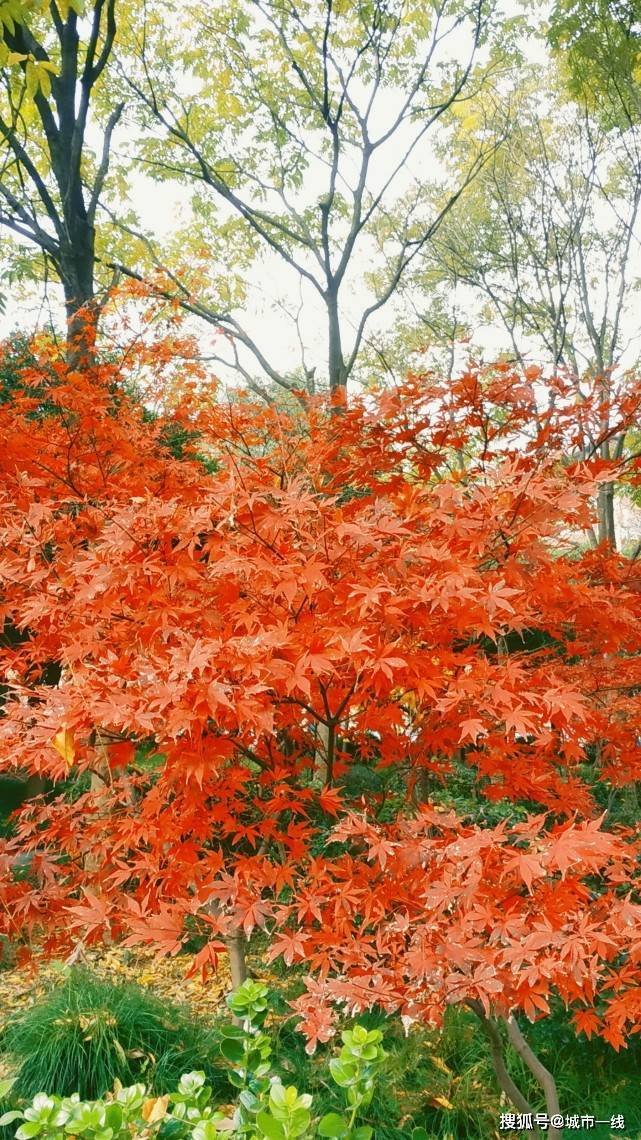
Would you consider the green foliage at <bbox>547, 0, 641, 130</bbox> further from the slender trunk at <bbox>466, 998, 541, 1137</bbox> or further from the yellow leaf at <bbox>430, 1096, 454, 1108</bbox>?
the yellow leaf at <bbox>430, 1096, 454, 1108</bbox>

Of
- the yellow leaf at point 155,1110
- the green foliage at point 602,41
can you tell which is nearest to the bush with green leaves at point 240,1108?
the yellow leaf at point 155,1110

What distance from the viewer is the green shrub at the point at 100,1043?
121 inches

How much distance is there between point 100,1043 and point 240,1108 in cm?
205

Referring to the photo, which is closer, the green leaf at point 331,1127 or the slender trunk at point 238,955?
the green leaf at point 331,1127

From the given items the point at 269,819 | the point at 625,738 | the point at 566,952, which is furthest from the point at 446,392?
the point at 566,952

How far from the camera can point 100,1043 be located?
3.14m

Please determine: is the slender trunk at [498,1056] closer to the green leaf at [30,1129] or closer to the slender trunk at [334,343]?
the green leaf at [30,1129]

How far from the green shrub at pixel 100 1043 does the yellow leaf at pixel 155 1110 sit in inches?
71.1

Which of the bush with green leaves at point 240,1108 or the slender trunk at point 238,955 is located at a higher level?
the bush with green leaves at point 240,1108

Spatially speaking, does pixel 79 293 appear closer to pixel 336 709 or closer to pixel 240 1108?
pixel 336 709

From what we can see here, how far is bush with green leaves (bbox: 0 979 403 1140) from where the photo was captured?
4.25 feet

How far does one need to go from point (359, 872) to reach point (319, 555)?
4.41 feet

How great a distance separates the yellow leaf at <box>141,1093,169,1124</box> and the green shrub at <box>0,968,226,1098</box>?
1.81 m

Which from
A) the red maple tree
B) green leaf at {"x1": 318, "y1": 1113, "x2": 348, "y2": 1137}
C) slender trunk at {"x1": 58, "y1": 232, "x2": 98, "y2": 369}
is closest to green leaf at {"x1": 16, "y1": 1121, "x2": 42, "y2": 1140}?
green leaf at {"x1": 318, "y1": 1113, "x2": 348, "y2": 1137}
